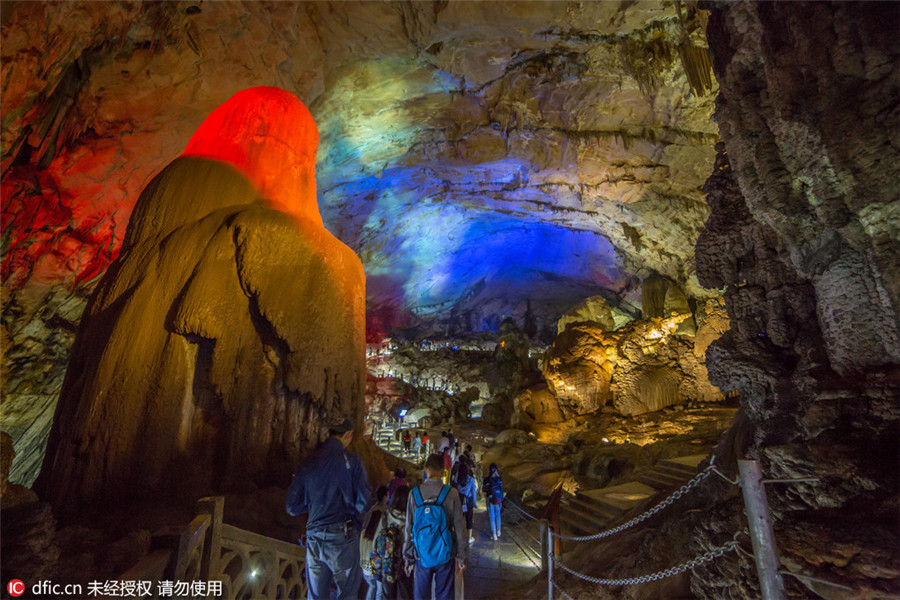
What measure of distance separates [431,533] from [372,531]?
1.95 ft

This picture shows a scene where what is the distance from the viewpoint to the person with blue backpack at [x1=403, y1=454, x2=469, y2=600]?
9.98ft

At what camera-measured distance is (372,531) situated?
10.9ft

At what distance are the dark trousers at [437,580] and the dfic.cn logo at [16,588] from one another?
2.24 meters

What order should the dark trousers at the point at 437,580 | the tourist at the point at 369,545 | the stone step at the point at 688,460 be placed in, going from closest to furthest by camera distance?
the dark trousers at the point at 437,580 → the tourist at the point at 369,545 → the stone step at the point at 688,460

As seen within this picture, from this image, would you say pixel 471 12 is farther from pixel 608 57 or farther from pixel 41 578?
pixel 41 578

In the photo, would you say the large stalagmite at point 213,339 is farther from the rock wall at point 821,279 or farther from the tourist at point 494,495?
the rock wall at point 821,279

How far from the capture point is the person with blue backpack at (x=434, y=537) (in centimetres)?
304

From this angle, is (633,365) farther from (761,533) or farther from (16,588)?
(16,588)

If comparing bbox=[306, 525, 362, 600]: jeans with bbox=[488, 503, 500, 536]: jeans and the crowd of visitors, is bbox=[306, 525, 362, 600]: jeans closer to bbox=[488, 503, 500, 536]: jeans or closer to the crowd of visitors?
the crowd of visitors

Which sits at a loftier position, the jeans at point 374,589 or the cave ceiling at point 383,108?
the cave ceiling at point 383,108

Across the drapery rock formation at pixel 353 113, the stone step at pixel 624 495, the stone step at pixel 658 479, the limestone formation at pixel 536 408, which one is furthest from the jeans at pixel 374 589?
the limestone formation at pixel 536 408

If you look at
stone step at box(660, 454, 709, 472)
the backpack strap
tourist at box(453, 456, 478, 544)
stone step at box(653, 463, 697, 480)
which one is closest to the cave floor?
tourist at box(453, 456, 478, 544)

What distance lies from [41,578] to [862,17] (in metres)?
6.14

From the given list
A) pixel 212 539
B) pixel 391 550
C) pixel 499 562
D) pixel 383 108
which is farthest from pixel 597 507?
pixel 383 108
